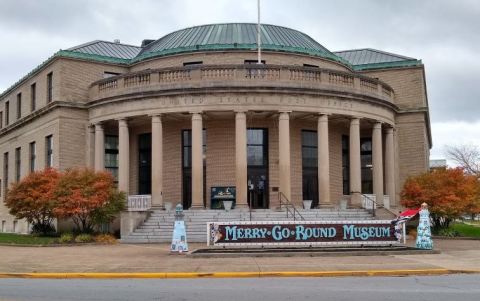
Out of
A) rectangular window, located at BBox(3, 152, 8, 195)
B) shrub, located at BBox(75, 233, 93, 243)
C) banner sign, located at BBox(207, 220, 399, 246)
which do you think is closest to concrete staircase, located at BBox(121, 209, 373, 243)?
shrub, located at BBox(75, 233, 93, 243)

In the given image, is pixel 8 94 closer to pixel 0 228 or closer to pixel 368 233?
pixel 0 228

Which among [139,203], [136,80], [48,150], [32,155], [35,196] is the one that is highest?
[136,80]

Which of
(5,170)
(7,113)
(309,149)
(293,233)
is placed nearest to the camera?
(293,233)

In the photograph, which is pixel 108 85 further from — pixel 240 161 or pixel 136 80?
pixel 240 161

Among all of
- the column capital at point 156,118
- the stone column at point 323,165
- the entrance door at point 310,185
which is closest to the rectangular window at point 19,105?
the column capital at point 156,118

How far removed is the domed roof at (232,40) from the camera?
1495 inches

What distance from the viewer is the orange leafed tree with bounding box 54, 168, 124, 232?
29766 mm

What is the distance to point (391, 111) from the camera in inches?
1492

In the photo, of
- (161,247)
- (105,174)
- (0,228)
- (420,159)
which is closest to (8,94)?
(0,228)

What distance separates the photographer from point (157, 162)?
108 ft

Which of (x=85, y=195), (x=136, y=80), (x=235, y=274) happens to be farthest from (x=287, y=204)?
(x=235, y=274)

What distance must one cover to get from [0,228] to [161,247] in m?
26.3

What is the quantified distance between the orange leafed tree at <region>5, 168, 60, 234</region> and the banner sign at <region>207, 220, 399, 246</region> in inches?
506

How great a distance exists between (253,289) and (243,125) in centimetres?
1955
